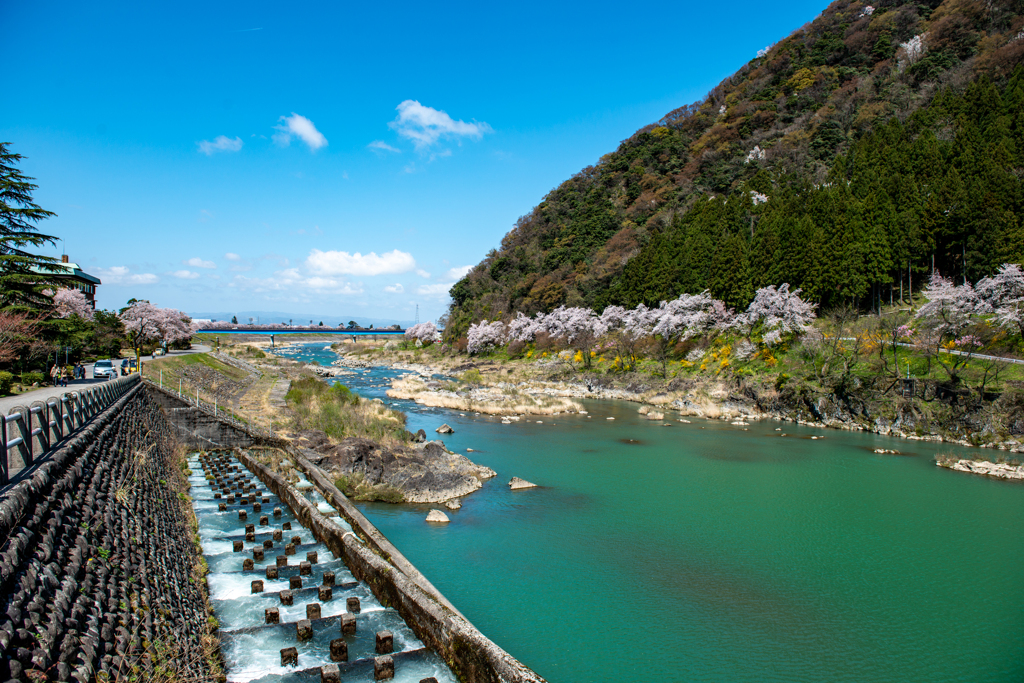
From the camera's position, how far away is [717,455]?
27.2m

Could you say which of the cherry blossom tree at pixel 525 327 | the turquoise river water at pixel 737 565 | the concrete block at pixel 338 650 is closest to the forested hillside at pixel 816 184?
the cherry blossom tree at pixel 525 327

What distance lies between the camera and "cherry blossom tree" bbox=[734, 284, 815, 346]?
41.5 metres

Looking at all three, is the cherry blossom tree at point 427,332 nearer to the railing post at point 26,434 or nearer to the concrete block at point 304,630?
the concrete block at point 304,630

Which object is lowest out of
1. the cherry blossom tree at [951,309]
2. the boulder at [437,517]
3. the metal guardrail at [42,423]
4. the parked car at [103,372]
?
the boulder at [437,517]

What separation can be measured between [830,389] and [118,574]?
38.5 m

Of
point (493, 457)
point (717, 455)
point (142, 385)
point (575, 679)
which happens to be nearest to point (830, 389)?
point (717, 455)

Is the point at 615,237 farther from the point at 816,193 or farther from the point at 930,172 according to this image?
the point at 930,172

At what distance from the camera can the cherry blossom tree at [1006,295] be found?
2908 centimetres

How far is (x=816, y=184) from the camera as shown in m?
62.4

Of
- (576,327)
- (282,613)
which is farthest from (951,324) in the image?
(282,613)

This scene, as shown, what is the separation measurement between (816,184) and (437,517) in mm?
64661

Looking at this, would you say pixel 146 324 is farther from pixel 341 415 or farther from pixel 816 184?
pixel 816 184

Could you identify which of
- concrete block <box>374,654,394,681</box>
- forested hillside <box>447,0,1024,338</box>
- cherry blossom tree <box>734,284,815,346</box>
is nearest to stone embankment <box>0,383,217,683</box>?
concrete block <box>374,654,394,681</box>

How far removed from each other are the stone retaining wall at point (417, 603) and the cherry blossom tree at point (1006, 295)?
35185 millimetres
